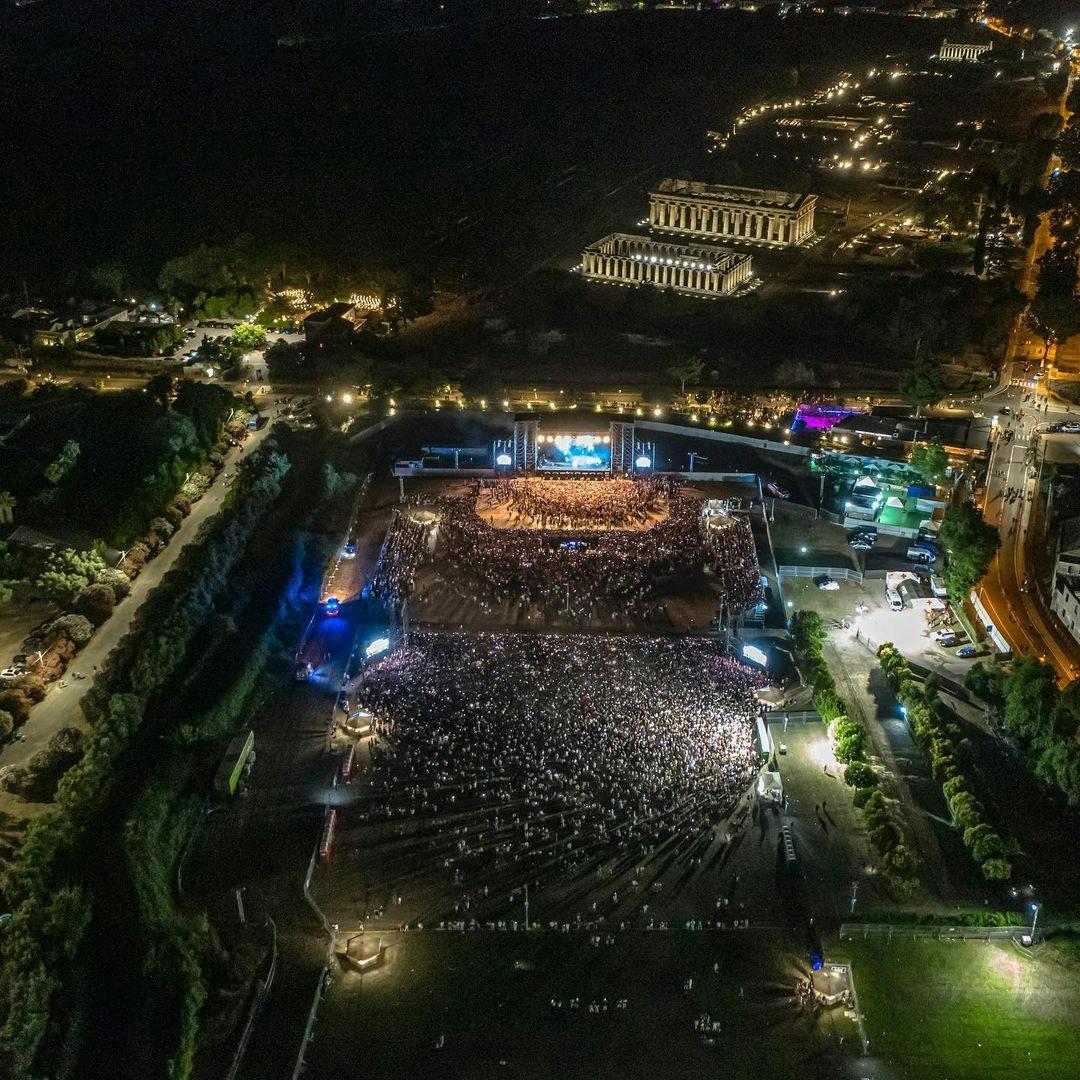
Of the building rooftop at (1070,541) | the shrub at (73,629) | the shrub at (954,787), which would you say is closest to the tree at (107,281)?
the shrub at (73,629)

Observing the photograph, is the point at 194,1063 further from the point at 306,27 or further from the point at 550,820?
the point at 306,27

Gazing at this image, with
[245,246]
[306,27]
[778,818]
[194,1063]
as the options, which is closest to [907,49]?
[306,27]

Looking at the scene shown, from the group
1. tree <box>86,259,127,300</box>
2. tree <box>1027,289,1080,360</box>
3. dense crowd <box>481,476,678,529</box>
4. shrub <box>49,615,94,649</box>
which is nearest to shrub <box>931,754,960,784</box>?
dense crowd <box>481,476,678,529</box>

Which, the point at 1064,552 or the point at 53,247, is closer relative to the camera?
the point at 1064,552

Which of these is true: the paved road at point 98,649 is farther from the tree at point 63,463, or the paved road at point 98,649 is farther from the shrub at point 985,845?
the shrub at point 985,845

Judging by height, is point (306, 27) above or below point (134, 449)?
above

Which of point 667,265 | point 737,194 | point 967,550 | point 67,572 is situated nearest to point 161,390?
point 67,572

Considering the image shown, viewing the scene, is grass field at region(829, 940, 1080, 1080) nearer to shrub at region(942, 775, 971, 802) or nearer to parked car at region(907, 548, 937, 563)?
shrub at region(942, 775, 971, 802)
